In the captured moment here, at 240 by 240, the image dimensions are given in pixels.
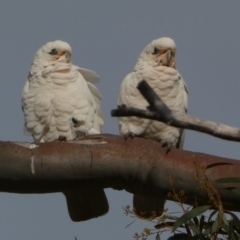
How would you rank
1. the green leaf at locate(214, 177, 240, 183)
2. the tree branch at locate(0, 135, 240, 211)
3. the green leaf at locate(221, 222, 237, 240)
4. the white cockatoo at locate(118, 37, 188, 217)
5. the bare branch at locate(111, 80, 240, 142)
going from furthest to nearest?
1. the white cockatoo at locate(118, 37, 188, 217)
2. the tree branch at locate(0, 135, 240, 211)
3. the green leaf at locate(214, 177, 240, 183)
4. the green leaf at locate(221, 222, 237, 240)
5. the bare branch at locate(111, 80, 240, 142)

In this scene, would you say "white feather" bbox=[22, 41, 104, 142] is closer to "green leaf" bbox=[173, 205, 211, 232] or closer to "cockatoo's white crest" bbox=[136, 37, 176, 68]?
"cockatoo's white crest" bbox=[136, 37, 176, 68]

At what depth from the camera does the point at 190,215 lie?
2559 mm

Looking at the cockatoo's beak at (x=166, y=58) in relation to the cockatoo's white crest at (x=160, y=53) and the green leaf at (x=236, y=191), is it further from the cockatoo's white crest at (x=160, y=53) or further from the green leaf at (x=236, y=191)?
the green leaf at (x=236, y=191)

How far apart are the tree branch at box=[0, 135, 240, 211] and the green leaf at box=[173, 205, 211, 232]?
0.70ft

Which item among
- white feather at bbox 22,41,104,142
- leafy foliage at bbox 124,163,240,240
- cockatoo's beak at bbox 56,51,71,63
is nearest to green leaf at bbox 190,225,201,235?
leafy foliage at bbox 124,163,240,240

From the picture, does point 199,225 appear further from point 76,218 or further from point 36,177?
point 76,218

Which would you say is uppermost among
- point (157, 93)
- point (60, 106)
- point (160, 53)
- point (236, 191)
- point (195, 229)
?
point (160, 53)

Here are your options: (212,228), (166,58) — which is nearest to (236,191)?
(212,228)

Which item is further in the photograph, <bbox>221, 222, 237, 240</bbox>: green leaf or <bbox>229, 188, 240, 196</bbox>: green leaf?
<bbox>229, 188, 240, 196</bbox>: green leaf

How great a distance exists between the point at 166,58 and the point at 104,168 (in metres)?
1.72

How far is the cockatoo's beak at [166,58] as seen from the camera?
14.6 ft

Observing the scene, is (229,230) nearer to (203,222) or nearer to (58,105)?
(203,222)

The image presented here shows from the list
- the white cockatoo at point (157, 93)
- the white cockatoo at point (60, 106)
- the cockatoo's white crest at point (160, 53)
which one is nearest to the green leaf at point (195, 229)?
the white cockatoo at point (157, 93)

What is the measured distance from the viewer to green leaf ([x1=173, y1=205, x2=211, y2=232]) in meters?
2.52
